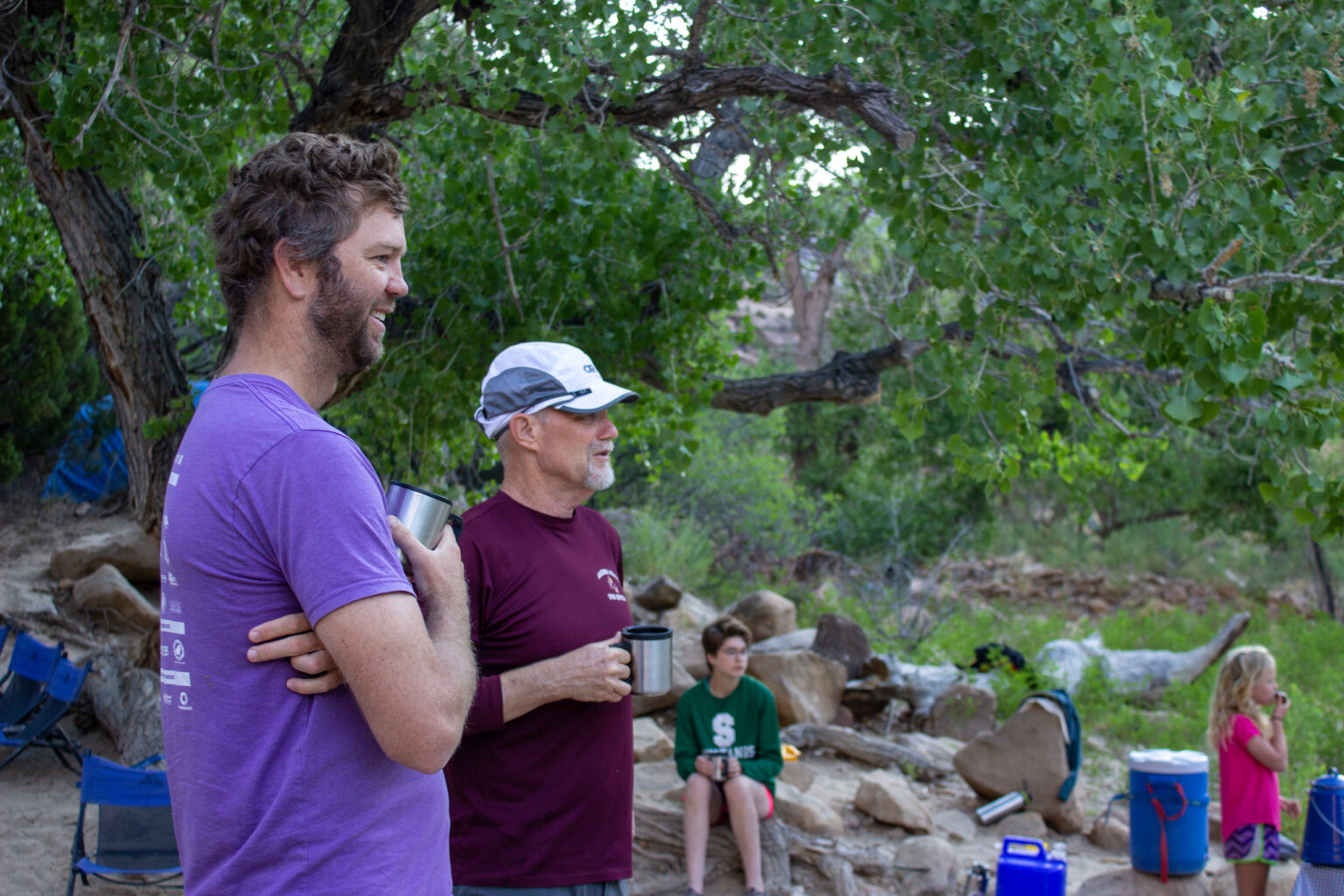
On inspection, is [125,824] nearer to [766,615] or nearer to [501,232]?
[501,232]

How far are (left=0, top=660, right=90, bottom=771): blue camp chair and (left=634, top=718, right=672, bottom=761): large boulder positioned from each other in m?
2.97

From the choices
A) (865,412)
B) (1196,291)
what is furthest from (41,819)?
(865,412)

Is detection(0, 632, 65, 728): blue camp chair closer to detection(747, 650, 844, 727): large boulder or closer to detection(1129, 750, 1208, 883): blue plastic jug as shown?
detection(747, 650, 844, 727): large boulder

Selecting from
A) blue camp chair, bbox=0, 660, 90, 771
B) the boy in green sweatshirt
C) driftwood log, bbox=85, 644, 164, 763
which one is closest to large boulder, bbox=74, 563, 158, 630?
driftwood log, bbox=85, 644, 164, 763

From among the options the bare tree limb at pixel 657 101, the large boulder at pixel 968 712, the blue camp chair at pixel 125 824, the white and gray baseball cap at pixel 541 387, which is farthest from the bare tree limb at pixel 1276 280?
the large boulder at pixel 968 712

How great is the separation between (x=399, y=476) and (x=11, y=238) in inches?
101

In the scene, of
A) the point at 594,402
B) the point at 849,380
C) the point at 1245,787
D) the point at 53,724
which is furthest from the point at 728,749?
the point at 53,724

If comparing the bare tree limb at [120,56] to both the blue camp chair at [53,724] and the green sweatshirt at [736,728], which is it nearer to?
the blue camp chair at [53,724]

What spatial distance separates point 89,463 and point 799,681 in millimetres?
7154

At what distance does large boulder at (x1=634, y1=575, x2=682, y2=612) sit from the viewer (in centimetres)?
891

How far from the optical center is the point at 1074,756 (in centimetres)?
646

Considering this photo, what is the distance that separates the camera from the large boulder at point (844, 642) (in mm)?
8469

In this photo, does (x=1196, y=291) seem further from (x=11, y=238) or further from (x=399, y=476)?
(x=11, y=238)

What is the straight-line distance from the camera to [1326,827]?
4.22m
